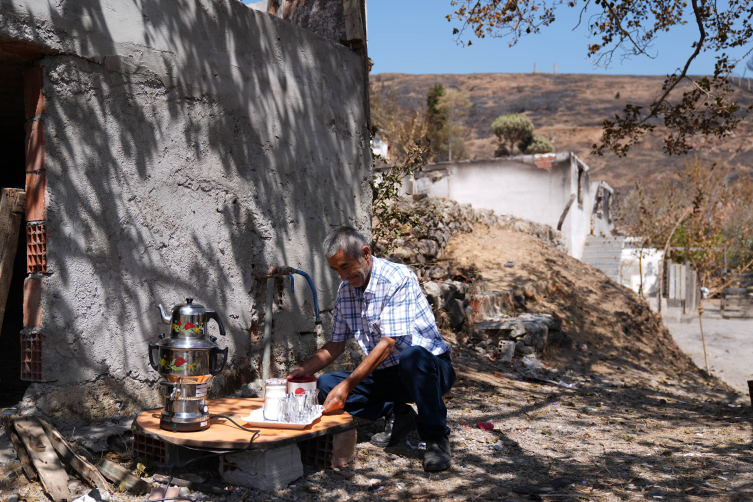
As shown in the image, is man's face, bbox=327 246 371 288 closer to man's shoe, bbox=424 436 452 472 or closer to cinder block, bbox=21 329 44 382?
man's shoe, bbox=424 436 452 472

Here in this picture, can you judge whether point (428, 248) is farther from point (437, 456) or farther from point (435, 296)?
point (437, 456)

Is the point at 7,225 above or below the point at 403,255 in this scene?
above

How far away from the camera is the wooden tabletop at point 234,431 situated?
108 inches

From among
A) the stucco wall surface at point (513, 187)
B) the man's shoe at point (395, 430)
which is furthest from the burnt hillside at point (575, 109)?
the man's shoe at point (395, 430)

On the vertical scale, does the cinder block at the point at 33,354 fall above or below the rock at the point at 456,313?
above

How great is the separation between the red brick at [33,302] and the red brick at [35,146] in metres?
0.60

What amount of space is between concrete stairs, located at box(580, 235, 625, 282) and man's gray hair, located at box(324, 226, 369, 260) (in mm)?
15752

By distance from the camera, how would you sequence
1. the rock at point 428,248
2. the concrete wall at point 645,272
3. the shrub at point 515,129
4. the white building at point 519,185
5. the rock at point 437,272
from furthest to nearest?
the shrub at point 515,129 → the concrete wall at point 645,272 → the white building at point 519,185 → the rock at point 428,248 → the rock at point 437,272

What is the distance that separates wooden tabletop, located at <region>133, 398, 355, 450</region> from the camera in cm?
273

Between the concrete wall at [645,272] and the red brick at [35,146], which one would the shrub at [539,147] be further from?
the red brick at [35,146]

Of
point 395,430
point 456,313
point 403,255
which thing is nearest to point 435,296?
point 456,313

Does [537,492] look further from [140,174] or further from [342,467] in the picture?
[140,174]

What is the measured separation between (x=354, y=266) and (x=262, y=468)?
1115 millimetres

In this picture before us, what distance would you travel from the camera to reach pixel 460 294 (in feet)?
28.9
